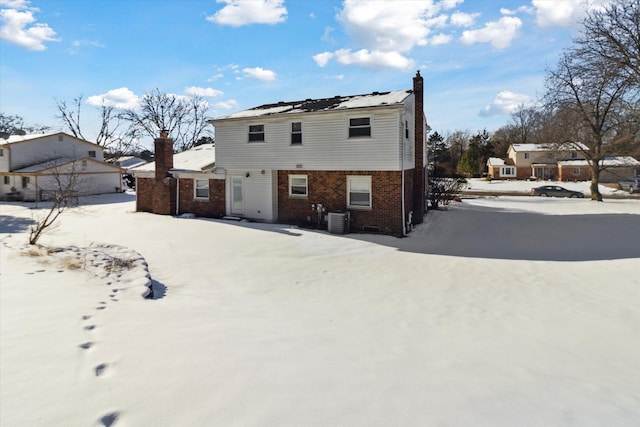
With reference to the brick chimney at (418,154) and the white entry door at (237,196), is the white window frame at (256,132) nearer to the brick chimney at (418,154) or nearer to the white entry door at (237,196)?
the white entry door at (237,196)

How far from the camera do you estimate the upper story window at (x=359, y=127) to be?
16984mm

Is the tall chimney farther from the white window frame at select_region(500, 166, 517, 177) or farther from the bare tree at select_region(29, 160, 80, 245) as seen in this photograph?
the white window frame at select_region(500, 166, 517, 177)

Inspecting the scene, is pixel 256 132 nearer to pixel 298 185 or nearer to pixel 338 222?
pixel 298 185

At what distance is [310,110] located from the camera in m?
18.3

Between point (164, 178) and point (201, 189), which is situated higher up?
point (164, 178)

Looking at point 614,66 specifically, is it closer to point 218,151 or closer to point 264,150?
point 264,150

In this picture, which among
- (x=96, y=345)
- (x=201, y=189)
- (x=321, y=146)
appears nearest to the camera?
(x=96, y=345)

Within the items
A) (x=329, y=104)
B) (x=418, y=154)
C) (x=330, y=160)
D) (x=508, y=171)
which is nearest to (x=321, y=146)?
(x=330, y=160)

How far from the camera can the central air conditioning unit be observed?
16828 mm

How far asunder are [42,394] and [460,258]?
39.5ft

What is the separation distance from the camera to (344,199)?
17719 millimetres

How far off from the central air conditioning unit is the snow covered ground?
334 cm

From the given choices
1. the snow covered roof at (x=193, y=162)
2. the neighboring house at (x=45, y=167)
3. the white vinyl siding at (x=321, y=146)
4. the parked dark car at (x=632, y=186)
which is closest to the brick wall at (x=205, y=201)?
the snow covered roof at (x=193, y=162)

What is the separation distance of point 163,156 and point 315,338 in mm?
18598
